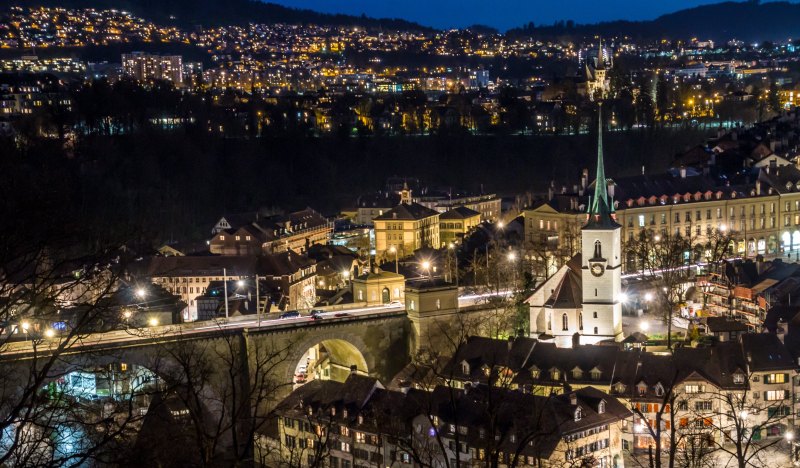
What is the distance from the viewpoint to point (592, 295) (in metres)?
33.8

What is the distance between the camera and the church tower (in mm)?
33594

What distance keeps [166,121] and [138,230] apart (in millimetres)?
66331

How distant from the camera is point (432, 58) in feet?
499

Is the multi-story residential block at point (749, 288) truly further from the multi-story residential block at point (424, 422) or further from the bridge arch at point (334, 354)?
the bridge arch at point (334, 354)

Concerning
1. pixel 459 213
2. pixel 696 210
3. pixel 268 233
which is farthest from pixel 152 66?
pixel 696 210

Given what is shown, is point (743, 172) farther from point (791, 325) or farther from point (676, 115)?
point (676, 115)

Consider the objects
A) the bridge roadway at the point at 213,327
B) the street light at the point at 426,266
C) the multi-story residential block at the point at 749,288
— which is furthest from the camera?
the street light at the point at 426,266

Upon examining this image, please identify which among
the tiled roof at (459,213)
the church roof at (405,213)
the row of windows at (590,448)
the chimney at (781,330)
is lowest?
the row of windows at (590,448)

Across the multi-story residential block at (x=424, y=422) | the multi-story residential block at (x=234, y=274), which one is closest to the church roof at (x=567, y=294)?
the multi-story residential block at (x=424, y=422)

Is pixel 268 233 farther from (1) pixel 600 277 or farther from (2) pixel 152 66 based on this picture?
(2) pixel 152 66

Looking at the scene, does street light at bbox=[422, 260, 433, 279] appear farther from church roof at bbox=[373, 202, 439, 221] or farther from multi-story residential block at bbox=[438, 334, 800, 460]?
multi-story residential block at bbox=[438, 334, 800, 460]

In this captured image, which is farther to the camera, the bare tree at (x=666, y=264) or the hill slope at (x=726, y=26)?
the hill slope at (x=726, y=26)

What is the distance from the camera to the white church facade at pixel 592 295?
110 ft

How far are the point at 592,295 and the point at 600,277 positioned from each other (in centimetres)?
54
